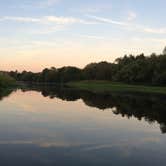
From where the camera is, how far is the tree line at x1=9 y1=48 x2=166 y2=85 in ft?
262

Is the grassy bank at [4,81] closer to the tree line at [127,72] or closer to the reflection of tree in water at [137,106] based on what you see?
the reflection of tree in water at [137,106]

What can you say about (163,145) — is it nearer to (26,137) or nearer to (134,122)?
(26,137)

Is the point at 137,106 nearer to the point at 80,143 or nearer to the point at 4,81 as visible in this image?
the point at 80,143

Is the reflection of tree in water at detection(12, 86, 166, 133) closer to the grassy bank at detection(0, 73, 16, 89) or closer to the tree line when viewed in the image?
the grassy bank at detection(0, 73, 16, 89)

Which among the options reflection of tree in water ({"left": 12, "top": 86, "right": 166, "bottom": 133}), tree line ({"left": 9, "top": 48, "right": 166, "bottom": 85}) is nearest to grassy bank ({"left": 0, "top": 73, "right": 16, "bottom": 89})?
reflection of tree in water ({"left": 12, "top": 86, "right": 166, "bottom": 133})

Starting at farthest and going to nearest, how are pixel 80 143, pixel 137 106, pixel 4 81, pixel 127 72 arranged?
pixel 127 72
pixel 4 81
pixel 137 106
pixel 80 143

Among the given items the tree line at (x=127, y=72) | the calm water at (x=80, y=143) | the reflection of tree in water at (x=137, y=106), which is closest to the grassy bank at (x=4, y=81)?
the reflection of tree in water at (x=137, y=106)

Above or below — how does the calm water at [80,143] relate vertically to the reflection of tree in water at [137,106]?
above

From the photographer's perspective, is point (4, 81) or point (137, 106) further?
point (4, 81)

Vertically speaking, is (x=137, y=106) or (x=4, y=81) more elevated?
(x=4, y=81)

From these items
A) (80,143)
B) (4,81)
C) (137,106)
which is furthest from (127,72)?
(80,143)

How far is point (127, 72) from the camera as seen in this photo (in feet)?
305

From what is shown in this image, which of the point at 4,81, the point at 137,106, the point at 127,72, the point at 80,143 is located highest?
the point at 127,72

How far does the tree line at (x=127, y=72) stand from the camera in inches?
3147
